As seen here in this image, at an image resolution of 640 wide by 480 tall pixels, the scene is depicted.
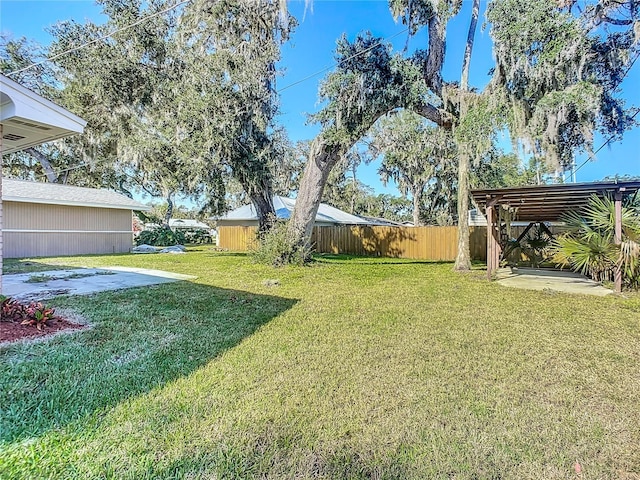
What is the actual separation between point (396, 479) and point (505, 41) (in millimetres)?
9489

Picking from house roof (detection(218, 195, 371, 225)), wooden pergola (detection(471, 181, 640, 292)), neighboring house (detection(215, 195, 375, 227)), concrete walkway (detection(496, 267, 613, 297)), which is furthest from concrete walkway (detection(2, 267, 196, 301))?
neighboring house (detection(215, 195, 375, 227))

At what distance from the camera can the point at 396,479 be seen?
1.63 metres

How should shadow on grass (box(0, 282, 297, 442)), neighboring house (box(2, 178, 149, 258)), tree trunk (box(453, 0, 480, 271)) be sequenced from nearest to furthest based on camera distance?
shadow on grass (box(0, 282, 297, 442)), tree trunk (box(453, 0, 480, 271)), neighboring house (box(2, 178, 149, 258))

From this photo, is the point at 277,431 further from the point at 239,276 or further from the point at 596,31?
the point at 596,31

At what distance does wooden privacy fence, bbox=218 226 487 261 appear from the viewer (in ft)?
43.7

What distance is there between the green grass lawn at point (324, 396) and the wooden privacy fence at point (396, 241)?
857 centimetres

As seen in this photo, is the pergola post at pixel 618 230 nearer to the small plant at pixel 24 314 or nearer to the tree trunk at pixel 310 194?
the tree trunk at pixel 310 194

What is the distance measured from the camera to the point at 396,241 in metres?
15.0

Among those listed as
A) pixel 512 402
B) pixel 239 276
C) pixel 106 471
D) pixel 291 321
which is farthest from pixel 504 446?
pixel 239 276

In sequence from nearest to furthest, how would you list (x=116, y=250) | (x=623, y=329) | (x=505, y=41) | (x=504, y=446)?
(x=504, y=446)
(x=623, y=329)
(x=505, y=41)
(x=116, y=250)

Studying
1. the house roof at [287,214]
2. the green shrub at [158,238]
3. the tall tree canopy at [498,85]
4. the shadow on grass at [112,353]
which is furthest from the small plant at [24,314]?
the green shrub at [158,238]

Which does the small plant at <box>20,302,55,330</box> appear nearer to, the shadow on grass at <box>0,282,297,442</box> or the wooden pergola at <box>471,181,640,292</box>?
the shadow on grass at <box>0,282,297,442</box>

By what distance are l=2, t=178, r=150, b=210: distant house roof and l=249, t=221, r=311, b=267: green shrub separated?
779cm

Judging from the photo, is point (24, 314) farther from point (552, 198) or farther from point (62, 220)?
point (62, 220)
